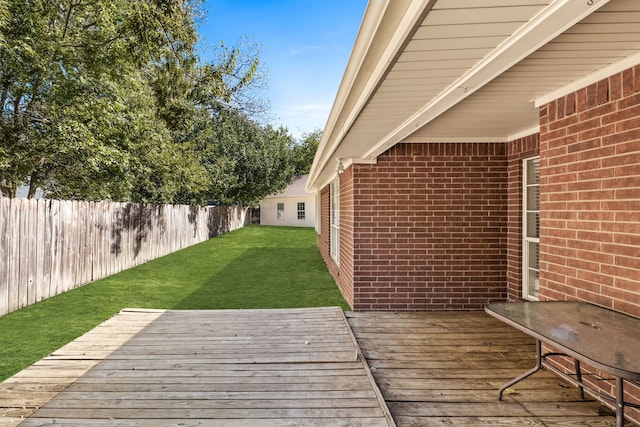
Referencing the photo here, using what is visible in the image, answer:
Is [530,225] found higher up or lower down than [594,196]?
lower down

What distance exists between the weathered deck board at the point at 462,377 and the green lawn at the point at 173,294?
80.8 inches

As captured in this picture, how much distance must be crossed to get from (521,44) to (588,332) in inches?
74.4

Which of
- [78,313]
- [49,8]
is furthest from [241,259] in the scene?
[49,8]

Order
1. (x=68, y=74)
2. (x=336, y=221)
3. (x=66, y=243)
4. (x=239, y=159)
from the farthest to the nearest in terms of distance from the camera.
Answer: (x=239, y=159) → (x=336, y=221) → (x=68, y=74) → (x=66, y=243)

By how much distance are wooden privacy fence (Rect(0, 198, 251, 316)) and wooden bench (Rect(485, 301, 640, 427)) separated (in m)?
7.36

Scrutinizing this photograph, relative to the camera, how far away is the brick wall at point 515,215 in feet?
18.9

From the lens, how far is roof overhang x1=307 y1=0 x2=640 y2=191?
1.83 m

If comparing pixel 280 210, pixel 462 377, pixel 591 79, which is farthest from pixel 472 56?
pixel 280 210

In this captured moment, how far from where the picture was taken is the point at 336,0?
1016cm

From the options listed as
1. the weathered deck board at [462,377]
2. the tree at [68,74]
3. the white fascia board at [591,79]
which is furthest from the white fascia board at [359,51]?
the tree at [68,74]

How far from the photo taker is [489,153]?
6.09m

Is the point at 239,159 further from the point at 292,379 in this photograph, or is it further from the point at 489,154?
the point at 292,379

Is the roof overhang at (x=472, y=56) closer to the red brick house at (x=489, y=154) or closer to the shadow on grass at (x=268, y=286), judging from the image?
the red brick house at (x=489, y=154)

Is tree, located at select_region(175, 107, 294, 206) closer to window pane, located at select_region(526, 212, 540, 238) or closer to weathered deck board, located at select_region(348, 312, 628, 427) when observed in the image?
window pane, located at select_region(526, 212, 540, 238)
